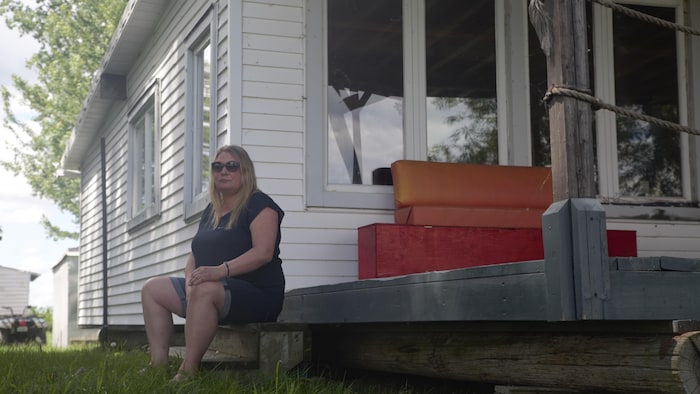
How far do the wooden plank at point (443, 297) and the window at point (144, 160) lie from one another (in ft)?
15.9

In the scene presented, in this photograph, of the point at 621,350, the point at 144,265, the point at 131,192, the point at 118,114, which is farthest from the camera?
the point at 118,114

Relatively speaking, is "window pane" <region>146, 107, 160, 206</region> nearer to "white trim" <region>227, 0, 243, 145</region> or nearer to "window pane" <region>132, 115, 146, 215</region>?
"window pane" <region>132, 115, 146, 215</region>

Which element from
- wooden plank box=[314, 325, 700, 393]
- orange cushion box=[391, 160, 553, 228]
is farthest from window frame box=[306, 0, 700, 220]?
wooden plank box=[314, 325, 700, 393]

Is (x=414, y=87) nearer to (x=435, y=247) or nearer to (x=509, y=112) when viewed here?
(x=509, y=112)

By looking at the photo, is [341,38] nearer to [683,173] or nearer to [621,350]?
[683,173]

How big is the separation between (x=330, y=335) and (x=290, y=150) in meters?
1.28

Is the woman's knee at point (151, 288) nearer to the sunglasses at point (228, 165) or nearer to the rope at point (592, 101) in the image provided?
the sunglasses at point (228, 165)

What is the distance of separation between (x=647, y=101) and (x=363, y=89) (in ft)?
7.64

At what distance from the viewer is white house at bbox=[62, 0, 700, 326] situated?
6316mm

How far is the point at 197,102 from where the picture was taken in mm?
8234

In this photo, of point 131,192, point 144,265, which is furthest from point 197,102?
point 131,192

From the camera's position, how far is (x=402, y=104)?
263 inches

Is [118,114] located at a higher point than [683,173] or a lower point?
higher

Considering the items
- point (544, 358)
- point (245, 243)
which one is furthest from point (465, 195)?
point (544, 358)
